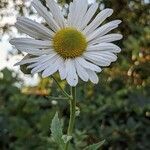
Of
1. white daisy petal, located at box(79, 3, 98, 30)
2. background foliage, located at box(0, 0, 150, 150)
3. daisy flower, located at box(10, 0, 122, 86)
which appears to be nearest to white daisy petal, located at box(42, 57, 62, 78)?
daisy flower, located at box(10, 0, 122, 86)

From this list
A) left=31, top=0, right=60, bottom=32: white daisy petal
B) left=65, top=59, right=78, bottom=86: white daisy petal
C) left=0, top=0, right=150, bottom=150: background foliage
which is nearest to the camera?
left=65, top=59, right=78, bottom=86: white daisy petal

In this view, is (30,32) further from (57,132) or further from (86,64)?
(57,132)

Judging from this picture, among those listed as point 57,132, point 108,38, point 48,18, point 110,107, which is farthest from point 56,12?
point 110,107

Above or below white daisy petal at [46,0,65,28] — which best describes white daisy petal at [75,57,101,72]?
below

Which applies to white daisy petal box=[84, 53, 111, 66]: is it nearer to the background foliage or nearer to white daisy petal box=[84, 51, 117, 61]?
white daisy petal box=[84, 51, 117, 61]

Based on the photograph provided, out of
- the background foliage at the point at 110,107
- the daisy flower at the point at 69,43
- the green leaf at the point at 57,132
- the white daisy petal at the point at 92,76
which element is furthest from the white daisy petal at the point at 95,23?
the background foliage at the point at 110,107

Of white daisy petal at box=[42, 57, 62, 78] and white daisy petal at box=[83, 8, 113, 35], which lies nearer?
white daisy petal at box=[42, 57, 62, 78]

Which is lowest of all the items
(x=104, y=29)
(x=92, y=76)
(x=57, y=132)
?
(x=57, y=132)
